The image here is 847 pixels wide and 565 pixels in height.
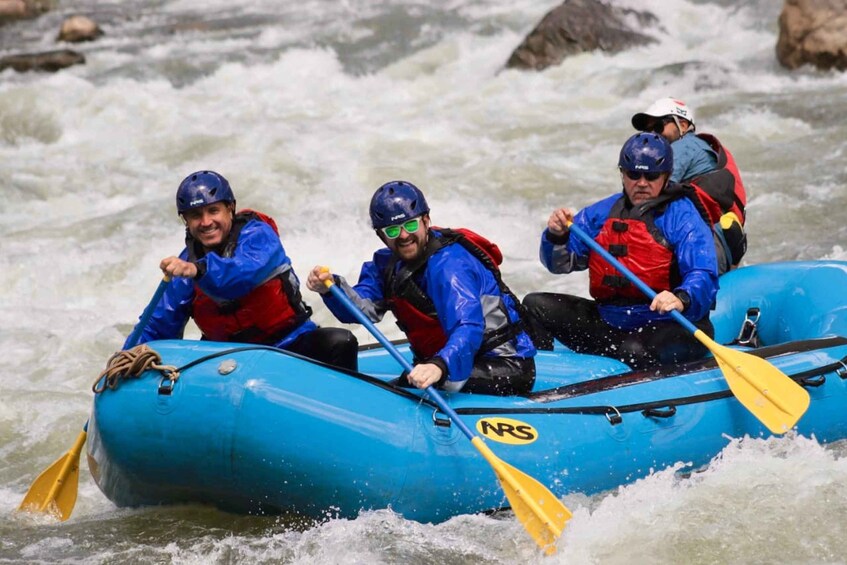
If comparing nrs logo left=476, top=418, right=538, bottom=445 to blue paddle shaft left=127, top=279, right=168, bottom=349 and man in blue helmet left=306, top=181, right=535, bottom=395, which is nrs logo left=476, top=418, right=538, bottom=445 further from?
blue paddle shaft left=127, top=279, right=168, bottom=349

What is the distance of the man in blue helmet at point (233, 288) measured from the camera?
455 centimetres

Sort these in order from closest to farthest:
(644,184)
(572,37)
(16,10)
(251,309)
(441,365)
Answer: (441,365), (251,309), (644,184), (572,37), (16,10)

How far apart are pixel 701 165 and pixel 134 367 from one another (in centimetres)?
309

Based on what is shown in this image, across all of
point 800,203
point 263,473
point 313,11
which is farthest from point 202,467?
point 313,11

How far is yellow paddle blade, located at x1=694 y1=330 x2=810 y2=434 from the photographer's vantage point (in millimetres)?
4586

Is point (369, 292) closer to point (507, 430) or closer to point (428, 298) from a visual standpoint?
point (428, 298)

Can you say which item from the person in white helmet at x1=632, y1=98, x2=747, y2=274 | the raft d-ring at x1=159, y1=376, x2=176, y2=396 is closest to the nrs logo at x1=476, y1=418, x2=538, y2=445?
the raft d-ring at x1=159, y1=376, x2=176, y2=396

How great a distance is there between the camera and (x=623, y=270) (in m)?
4.93

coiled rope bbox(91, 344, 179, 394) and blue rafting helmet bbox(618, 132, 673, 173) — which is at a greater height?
blue rafting helmet bbox(618, 132, 673, 173)

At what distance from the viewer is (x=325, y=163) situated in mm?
10242

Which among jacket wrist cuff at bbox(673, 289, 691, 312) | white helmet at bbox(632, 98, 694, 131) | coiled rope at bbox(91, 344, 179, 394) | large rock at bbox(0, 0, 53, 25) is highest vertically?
large rock at bbox(0, 0, 53, 25)

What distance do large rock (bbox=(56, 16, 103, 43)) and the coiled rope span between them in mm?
12519

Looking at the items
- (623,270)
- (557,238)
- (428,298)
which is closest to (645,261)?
(623,270)

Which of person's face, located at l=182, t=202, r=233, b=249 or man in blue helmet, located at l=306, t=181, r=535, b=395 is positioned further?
person's face, located at l=182, t=202, r=233, b=249
